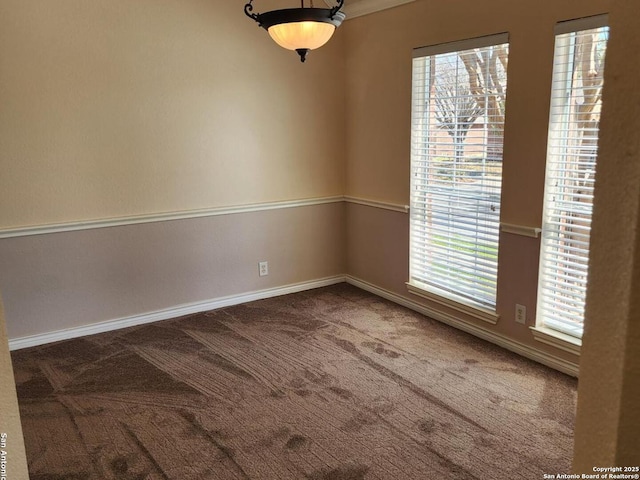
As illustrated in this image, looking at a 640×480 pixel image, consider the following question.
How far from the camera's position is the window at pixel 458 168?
3.49 meters

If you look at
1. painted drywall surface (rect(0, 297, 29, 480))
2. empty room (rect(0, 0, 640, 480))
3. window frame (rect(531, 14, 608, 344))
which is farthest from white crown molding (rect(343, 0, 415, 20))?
painted drywall surface (rect(0, 297, 29, 480))

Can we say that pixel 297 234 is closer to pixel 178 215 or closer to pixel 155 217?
pixel 178 215

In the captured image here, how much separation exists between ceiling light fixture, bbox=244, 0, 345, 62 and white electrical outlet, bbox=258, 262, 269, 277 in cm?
220

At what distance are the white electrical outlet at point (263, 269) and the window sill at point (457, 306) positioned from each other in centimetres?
124

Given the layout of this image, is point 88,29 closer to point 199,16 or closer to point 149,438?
point 199,16

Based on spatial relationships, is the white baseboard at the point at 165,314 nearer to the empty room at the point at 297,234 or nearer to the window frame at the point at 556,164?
the empty room at the point at 297,234

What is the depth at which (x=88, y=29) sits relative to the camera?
3676 millimetres

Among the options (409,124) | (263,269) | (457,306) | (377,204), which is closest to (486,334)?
(457,306)

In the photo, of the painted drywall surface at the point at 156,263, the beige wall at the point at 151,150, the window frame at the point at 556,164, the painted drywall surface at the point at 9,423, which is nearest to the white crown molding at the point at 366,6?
the beige wall at the point at 151,150

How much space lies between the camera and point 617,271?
597 millimetres

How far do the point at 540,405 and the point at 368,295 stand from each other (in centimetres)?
207

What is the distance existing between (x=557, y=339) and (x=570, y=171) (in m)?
1.00

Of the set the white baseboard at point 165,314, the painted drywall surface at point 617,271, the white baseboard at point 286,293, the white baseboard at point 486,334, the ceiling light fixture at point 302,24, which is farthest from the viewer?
the white baseboard at point 165,314

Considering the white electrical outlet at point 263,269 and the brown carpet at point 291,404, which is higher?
the white electrical outlet at point 263,269
